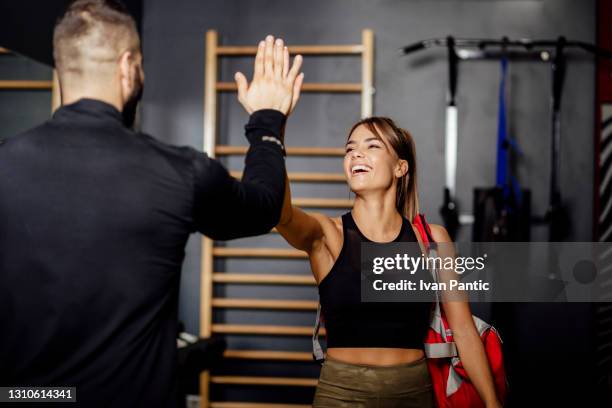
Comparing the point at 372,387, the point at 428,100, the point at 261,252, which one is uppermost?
the point at 428,100

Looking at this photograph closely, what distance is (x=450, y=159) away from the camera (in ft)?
10.1

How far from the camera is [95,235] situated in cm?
98

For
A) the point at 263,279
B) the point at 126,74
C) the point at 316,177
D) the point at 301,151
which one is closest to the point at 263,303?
the point at 263,279

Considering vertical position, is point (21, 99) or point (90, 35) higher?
point (21, 99)

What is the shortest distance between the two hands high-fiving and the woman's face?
26.3 inches

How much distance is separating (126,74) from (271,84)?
0.96 ft

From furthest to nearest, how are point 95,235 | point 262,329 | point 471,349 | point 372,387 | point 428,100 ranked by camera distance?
point 428,100 < point 262,329 < point 471,349 < point 372,387 < point 95,235

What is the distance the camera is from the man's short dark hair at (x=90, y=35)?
1.05 m

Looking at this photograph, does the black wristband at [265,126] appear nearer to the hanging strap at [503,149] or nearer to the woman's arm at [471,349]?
the woman's arm at [471,349]

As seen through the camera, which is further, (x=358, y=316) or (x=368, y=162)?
(x=368, y=162)

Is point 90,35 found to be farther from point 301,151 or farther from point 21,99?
point 301,151

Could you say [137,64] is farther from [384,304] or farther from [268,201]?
[384,304]

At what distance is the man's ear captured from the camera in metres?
1.06

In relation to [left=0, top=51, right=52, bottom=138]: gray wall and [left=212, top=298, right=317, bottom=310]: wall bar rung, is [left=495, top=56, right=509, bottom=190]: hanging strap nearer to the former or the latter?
[left=212, top=298, right=317, bottom=310]: wall bar rung
